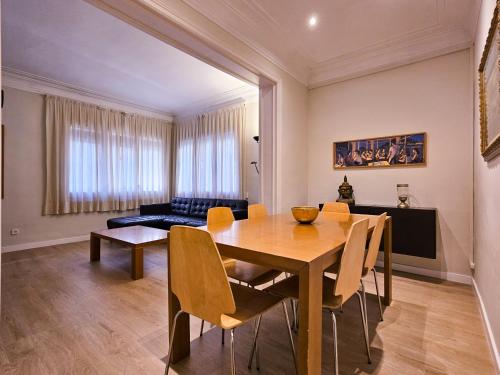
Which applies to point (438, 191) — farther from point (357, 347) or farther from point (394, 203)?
point (357, 347)

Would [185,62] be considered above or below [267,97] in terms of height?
above

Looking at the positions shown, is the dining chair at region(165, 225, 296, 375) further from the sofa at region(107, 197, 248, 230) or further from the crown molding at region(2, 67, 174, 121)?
the crown molding at region(2, 67, 174, 121)

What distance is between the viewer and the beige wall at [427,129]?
112 inches

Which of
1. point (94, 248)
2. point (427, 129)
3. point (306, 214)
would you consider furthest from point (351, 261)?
point (94, 248)

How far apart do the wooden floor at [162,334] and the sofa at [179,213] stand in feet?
5.18

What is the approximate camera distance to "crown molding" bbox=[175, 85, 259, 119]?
15.5 feet

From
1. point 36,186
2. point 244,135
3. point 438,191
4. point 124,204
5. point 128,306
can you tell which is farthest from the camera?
point 124,204

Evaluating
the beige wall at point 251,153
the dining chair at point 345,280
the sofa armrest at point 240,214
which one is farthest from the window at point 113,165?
the dining chair at point 345,280

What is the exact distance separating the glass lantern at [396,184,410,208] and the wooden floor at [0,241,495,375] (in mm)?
864

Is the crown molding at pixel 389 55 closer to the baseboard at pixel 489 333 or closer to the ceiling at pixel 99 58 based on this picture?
the ceiling at pixel 99 58

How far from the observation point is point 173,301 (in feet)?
4.96

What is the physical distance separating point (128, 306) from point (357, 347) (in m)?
1.87

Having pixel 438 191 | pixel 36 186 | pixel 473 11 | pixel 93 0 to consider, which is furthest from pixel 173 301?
pixel 36 186

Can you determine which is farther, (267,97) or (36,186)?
(36,186)
